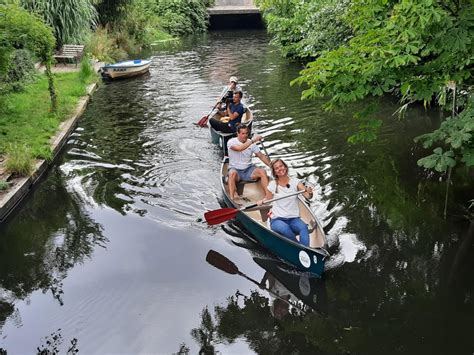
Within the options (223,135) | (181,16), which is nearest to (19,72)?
(223,135)

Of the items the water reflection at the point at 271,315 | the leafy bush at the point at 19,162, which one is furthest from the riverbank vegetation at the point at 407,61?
the leafy bush at the point at 19,162

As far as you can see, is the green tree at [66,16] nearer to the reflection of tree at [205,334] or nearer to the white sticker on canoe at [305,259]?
the white sticker on canoe at [305,259]

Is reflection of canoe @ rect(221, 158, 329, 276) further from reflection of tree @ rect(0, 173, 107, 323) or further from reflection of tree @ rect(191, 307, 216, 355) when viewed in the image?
reflection of tree @ rect(0, 173, 107, 323)

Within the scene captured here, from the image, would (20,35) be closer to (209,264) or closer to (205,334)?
(209,264)

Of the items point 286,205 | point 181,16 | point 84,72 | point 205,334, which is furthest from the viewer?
point 181,16

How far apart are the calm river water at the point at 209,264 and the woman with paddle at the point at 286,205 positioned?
0.73 m

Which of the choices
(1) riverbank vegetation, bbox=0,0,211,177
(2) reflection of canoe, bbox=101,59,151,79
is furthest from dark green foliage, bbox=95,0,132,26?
(2) reflection of canoe, bbox=101,59,151,79

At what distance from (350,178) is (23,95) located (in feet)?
34.8

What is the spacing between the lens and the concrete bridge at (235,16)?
137 feet

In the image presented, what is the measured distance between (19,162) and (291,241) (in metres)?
6.32

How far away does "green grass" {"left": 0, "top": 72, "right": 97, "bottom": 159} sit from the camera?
473 inches

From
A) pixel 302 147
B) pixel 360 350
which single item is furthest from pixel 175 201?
pixel 360 350

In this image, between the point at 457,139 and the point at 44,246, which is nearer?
the point at 457,139

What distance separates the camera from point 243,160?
9719 millimetres
